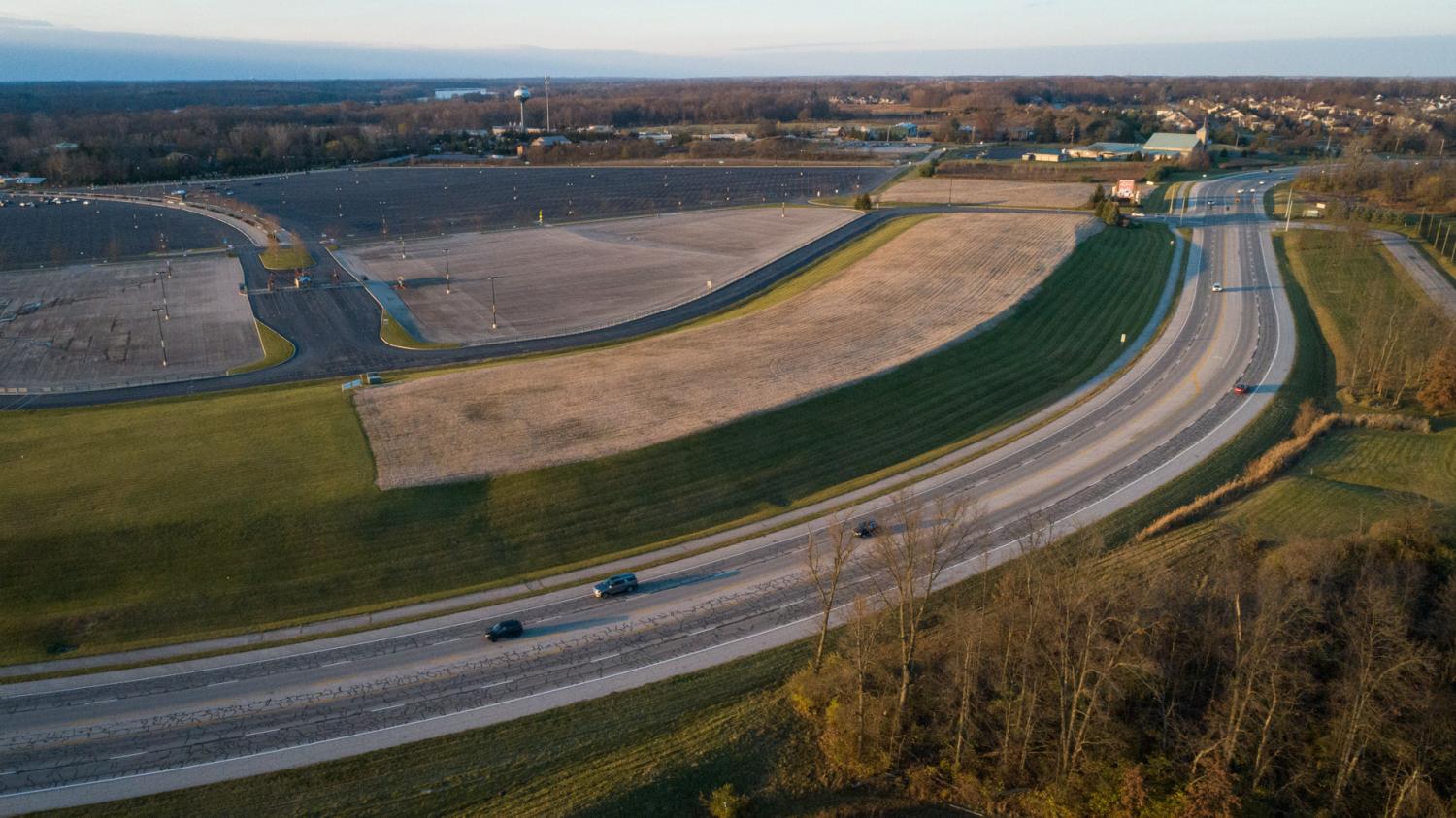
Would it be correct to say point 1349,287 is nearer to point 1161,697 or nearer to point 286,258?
point 1161,697

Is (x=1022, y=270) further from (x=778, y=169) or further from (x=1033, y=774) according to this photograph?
(x=778, y=169)

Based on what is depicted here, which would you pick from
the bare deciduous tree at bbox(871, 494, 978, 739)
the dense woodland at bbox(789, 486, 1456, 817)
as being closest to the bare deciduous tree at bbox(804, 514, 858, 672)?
the bare deciduous tree at bbox(871, 494, 978, 739)

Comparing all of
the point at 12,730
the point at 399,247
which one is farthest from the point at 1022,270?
the point at 12,730

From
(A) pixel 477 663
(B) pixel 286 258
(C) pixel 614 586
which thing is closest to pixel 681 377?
(C) pixel 614 586

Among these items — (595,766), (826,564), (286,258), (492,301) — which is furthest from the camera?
(286,258)

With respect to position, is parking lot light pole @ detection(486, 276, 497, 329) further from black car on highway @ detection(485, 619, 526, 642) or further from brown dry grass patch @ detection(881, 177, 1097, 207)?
brown dry grass patch @ detection(881, 177, 1097, 207)

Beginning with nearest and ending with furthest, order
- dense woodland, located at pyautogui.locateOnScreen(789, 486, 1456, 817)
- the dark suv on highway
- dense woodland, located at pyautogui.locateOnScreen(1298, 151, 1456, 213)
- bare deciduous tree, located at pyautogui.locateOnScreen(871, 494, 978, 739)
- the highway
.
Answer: dense woodland, located at pyautogui.locateOnScreen(789, 486, 1456, 817)
bare deciduous tree, located at pyautogui.locateOnScreen(871, 494, 978, 739)
the highway
the dark suv on highway
dense woodland, located at pyautogui.locateOnScreen(1298, 151, 1456, 213)
